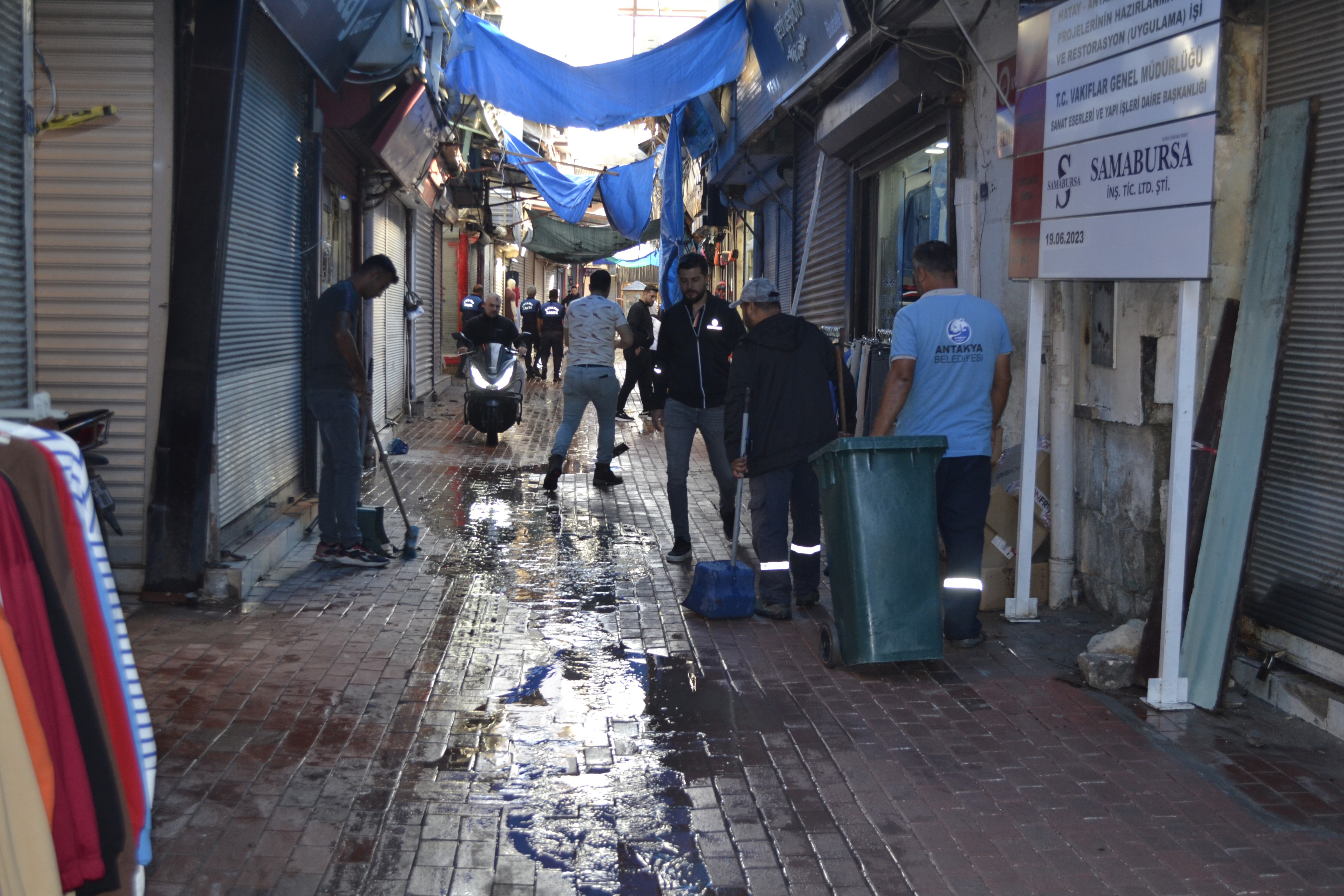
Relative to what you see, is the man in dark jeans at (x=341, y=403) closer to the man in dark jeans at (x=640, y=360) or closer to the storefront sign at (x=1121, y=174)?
the man in dark jeans at (x=640, y=360)

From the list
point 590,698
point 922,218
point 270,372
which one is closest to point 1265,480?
point 590,698

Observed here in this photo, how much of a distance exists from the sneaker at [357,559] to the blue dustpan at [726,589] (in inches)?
87.0

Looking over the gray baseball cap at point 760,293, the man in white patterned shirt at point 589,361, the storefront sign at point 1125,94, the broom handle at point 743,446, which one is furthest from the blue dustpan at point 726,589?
the man in white patterned shirt at point 589,361

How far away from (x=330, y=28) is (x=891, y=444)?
15.9ft

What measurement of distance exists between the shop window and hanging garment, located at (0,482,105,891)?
7.05 m

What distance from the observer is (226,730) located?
14.5 feet

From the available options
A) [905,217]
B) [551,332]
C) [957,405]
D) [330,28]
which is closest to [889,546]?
[957,405]

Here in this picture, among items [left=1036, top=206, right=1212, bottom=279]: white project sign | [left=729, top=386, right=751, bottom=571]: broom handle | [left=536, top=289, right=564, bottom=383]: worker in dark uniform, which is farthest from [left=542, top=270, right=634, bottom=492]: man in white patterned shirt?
[left=536, top=289, right=564, bottom=383]: worker in dark uniform

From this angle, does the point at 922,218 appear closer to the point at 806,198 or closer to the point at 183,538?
the point at 806,198

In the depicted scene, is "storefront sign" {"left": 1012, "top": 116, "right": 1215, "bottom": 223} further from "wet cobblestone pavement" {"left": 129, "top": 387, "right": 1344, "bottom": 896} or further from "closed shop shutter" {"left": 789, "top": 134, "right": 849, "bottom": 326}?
"closed shop shutter" {"left": 789, "top": 134, "right": 849, "bottom": 326}

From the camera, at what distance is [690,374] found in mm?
7672

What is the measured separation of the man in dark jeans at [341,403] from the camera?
7070mm

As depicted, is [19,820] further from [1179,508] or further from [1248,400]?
[1248,400]

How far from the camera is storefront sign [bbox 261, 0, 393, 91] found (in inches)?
268
